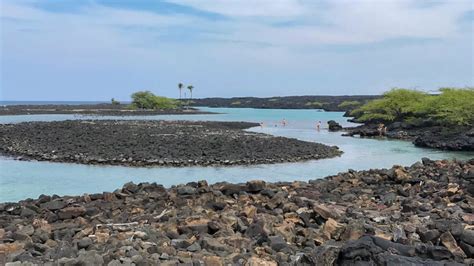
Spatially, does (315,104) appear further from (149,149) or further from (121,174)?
(121,174)

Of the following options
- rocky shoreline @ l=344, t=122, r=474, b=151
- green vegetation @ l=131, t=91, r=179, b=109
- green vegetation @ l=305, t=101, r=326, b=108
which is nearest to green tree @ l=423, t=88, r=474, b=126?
rocky shoreline @ l=344, t=122, r=474, b=151

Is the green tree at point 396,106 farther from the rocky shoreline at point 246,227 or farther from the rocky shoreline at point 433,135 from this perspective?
the rocky shoreline at point 246,227

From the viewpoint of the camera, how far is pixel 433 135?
40219mm

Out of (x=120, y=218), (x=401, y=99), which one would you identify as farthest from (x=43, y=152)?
(x=401, y=99)

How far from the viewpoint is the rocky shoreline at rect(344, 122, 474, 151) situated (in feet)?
119

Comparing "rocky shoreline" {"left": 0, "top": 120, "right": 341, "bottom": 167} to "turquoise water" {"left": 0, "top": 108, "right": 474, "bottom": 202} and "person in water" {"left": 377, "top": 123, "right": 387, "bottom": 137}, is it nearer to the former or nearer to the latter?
"turquoise water" {"left": 0, "top": 108, "right": 474, "bottom": 202}

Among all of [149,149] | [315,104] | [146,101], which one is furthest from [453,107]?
[315,104]

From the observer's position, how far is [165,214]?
9008 mm

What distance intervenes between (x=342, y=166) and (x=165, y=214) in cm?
1738

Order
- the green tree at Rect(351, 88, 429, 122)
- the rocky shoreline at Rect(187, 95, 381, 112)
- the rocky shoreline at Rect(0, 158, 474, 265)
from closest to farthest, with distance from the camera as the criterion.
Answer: the rocky shoreline at Rect(0, 158, 474, 265) → the green tree at Rect(351, 88, 429, 122) → the rocky shoreline at Rect(187, 95, 381, 112)

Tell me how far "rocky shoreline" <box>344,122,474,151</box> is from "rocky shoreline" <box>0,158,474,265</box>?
25571 mm

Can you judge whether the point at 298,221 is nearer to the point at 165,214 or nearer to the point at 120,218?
the point at 165,214

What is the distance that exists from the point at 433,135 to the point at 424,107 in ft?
38.3

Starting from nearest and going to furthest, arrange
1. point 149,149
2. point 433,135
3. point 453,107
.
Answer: point 149,149 → point 433,135 → point 453,107
